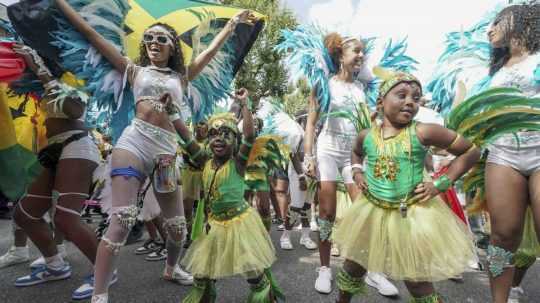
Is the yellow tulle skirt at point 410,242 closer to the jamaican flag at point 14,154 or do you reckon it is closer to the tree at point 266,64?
the jamaican flag at point 14,154

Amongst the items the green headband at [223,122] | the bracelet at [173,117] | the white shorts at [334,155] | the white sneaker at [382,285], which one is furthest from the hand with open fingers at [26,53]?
the white sneaker at [382,285]

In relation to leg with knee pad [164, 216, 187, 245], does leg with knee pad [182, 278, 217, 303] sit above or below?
below

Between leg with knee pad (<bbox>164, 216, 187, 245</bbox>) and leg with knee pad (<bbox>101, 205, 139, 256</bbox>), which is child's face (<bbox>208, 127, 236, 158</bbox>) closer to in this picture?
leg with knee pad (<bbox>164, 216, 187, 245</bbox>)

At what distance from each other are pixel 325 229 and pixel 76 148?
226 cm

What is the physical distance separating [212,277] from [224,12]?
103 inches

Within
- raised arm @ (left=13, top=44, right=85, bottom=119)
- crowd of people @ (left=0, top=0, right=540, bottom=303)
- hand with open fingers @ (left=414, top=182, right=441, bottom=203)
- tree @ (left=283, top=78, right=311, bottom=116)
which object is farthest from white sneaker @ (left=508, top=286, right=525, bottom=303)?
raised arm @ (left=13, top=44, right=85, bottom=119)

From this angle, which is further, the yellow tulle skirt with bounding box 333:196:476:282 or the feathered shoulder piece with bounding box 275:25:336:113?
the feathered shoulder piece with bounding box 275:25:336:113

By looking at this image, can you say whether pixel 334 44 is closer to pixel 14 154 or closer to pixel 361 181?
pixel 361 181

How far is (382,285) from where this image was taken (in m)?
3.09

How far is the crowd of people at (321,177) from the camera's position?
215 centimetres

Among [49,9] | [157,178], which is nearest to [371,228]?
[157,178]

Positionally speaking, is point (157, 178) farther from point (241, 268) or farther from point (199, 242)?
point (241, 268)

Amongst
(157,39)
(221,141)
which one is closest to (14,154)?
(157,39)

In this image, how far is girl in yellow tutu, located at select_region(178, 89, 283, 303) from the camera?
2.44 metres
